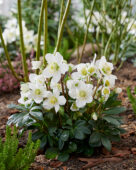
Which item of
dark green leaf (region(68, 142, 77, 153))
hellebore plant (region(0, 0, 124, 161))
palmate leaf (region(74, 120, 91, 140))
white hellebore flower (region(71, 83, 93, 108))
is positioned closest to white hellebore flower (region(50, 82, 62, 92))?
hellebore plant (region(0, 0, 124, 161))

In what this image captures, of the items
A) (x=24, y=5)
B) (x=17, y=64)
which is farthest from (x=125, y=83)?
(x=24, y=5)

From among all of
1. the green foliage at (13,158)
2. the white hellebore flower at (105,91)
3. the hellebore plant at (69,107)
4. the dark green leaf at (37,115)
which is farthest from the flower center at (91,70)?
the green foliage at (13,158)

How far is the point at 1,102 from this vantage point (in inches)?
91.7

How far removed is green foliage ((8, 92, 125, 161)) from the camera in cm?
140

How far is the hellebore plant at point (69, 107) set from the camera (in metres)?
1.31

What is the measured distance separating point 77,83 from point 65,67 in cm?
11

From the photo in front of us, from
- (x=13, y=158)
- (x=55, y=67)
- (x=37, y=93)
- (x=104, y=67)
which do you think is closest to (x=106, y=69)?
(x=104, y=67)

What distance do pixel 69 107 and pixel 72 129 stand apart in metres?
0.14

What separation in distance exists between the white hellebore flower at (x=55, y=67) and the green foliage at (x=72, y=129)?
20 cm

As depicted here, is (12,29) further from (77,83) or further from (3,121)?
(77,83)

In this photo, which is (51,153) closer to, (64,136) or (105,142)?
(64,136)

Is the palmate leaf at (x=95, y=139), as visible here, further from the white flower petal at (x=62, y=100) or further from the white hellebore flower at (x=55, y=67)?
the white hellebore flower at (x=55, y=67)

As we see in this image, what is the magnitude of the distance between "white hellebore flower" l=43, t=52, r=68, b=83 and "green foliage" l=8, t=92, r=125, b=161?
20 centimetres

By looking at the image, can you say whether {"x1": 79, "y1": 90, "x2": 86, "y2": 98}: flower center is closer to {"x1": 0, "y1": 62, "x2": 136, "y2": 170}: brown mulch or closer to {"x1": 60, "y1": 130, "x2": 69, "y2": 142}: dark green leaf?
{"x1": 60, "y1": 130, "x2": 69, "y2": 142}: dark green leaf
